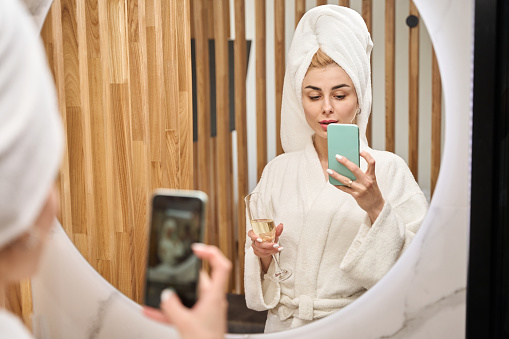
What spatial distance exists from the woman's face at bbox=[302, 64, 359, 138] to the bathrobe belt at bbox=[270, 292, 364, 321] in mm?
436

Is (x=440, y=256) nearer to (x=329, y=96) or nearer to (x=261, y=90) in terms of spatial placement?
(x=329, y=96)

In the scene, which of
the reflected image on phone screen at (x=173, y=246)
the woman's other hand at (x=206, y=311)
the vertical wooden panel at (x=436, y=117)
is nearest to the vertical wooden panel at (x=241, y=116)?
the vertical wooden panel at (x=436, y=117)

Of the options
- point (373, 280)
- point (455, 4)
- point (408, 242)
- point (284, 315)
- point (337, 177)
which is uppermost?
point (455, 4)

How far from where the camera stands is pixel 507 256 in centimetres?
123

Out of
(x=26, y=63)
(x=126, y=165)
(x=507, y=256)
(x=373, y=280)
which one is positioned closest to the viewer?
(x=26, y=63)

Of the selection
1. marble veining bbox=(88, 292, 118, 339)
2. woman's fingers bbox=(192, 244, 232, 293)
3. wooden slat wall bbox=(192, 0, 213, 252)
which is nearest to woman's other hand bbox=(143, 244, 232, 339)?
woman's fingers bbox=(192, 244, 232, 293)

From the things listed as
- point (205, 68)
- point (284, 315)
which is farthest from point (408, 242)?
point (205, 68)

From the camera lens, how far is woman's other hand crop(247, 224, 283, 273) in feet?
4.52

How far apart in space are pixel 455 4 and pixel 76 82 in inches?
40.9

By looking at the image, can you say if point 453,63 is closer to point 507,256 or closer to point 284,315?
point 507,256

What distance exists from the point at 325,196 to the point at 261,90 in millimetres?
315

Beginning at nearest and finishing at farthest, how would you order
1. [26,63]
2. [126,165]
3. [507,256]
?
[26,63], [507,256], [126,165]

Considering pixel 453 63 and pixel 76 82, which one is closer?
pixel 453 63

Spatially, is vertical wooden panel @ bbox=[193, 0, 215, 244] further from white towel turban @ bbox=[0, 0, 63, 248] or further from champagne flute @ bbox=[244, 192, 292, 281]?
white towel turban @ bbox=[0, 0, 63, 248]
